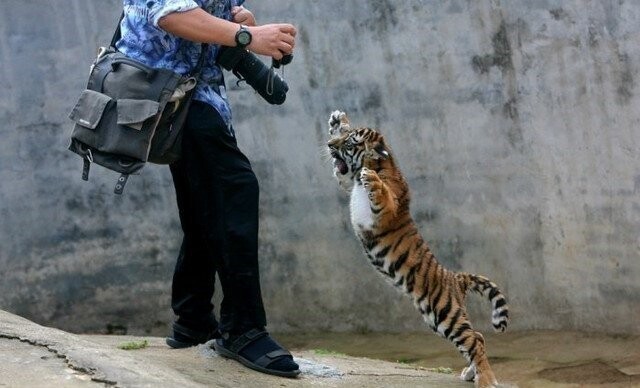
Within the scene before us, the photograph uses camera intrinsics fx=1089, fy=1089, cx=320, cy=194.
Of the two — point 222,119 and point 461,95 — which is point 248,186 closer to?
point 222,119

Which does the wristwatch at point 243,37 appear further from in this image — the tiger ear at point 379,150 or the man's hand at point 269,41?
the tiger ear at point 379,150

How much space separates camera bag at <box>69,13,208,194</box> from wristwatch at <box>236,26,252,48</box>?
0.30 meters

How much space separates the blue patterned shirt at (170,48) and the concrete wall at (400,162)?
2.69 m

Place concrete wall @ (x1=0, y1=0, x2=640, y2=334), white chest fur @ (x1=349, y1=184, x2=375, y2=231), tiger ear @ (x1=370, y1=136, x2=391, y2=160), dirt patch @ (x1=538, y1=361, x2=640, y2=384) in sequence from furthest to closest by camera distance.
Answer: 1. concrete wall @ (x1=0, y1=0, x2=640, y2=334)
2. dirt patch @ (x1=538, y1=361, x2=640, y2=384)
3. tiger ear @ (x1=370, y1=136, x2=391, y2=160)
4. white chest fur @ (x1=349, y1=184, x2=375, y2=231)

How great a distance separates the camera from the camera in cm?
435

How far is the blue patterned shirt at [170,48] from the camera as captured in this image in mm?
4219

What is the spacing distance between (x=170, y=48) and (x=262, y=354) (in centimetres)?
128

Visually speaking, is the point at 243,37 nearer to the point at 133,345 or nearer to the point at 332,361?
the point at 133,345

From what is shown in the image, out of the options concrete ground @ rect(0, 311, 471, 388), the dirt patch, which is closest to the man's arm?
concrete ground @ rect(0, 311, 471, 388)

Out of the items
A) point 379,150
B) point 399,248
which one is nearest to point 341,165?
point 379,150

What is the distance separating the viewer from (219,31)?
404cm

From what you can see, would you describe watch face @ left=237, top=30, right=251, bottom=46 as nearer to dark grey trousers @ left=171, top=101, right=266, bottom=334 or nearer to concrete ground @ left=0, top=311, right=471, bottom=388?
dark grey trousers @ left=171, top=101, right=266, bottom=334

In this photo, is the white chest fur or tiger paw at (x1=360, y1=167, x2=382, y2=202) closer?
tiger paw at (x1=360, y1=167, x2=382, y2=202)

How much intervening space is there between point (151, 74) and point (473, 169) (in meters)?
3.14
